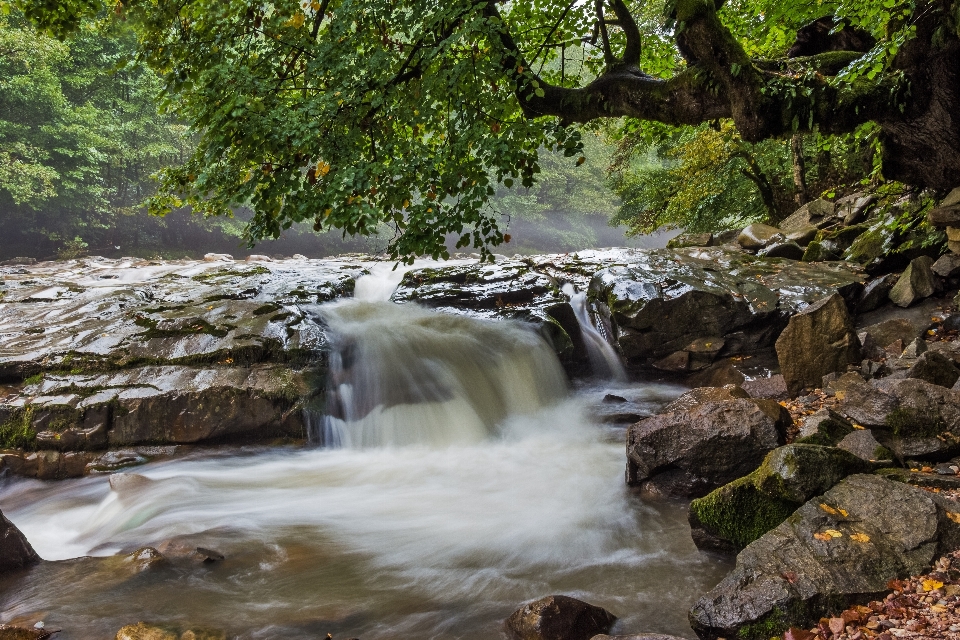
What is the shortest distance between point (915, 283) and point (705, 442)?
5501mm

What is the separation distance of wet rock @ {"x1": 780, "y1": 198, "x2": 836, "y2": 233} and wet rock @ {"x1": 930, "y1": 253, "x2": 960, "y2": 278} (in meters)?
4.02

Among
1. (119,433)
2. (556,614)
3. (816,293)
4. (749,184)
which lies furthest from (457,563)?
(749,184)

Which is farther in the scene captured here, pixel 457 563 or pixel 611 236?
pixel 611 236

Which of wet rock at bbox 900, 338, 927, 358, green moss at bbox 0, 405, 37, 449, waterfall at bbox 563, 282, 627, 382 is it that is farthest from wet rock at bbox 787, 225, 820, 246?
green moss at bbox 0, 405, 37, 449

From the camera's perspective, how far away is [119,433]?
6.65m

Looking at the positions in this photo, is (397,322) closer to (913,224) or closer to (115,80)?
(913,224)

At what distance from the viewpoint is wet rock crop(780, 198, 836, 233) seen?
1209 cm

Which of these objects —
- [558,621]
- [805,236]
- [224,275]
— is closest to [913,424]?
[558,621]

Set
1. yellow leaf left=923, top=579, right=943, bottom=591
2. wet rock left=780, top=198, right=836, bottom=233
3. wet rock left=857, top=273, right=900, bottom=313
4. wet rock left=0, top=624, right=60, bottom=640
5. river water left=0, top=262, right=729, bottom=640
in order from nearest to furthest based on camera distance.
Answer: yellow leaf left=923, top=579, right=943, bottom=591 → wet rock left=0, top=624, right=60, bottom=640 → river water left=0, top=262, right=729, bottom=640 → wet rock left=857, top=273, right=900, bottom=313 → wet rock left=780, top=198, right=836, bottom=233

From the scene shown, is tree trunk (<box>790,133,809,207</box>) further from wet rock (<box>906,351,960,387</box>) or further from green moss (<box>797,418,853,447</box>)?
green moss (<box>797,418,853,447</box>)

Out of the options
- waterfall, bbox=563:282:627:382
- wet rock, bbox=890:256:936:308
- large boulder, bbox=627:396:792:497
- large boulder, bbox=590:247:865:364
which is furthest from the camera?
waterfall, bbox=563:282:627:382

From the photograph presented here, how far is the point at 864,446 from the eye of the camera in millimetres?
4355

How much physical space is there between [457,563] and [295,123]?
153 inches

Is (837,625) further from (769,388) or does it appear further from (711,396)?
(769,388)
